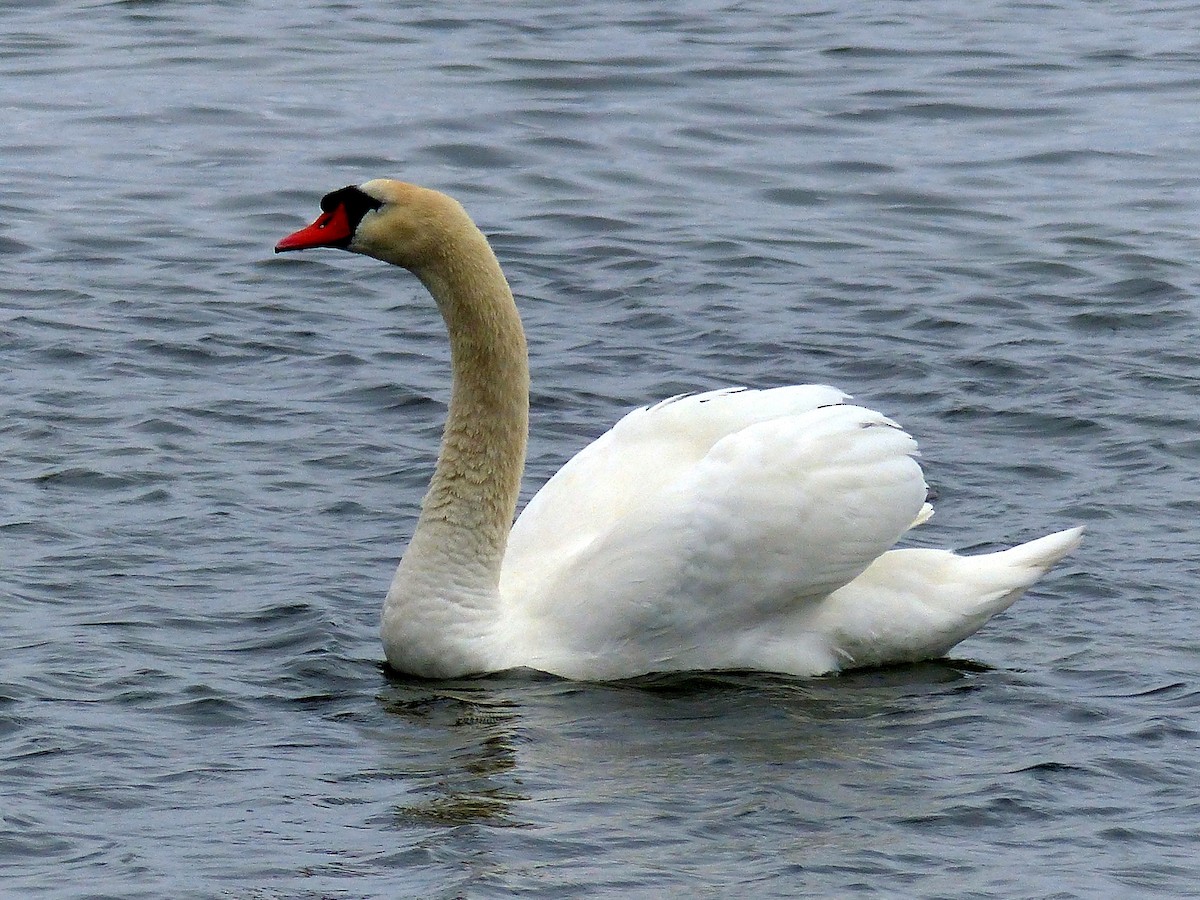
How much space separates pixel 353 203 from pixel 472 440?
0.95 meters

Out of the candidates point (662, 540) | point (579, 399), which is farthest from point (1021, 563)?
point (579, 399)

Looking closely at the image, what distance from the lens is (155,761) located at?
23.3 ft

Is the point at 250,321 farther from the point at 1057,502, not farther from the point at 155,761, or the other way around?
the point at 155,761

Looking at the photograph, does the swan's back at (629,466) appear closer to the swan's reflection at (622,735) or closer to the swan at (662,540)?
the swan at (662,540)

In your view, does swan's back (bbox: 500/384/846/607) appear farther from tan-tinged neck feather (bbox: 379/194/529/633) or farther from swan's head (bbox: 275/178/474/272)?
swan's head (bbox: 275/178/474/272)

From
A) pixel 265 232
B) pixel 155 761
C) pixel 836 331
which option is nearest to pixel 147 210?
pixel 265 232

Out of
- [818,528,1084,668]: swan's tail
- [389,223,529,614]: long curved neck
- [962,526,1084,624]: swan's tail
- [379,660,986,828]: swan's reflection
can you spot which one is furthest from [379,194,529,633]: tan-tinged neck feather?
[962,526,1084,624]: swan's tail

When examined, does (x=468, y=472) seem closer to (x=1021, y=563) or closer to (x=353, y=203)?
(x=353, y=203)

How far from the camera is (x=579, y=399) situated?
1109 centimetres

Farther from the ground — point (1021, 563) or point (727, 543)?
point (727, 543)

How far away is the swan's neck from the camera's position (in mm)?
8062

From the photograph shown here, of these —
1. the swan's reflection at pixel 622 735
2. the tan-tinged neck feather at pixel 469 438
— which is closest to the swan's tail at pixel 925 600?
the swan's reflection at pixel 622 735

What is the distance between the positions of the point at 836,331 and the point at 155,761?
588 centimetres

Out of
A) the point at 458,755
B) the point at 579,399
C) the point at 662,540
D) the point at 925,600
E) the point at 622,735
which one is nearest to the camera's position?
the point at 458,755
